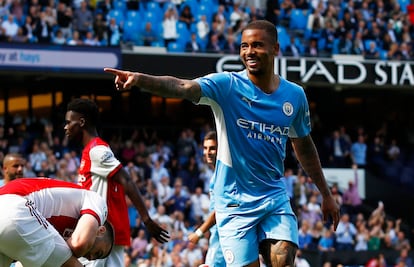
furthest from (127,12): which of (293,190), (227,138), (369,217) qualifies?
(227,138)

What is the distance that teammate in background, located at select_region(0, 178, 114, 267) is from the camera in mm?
7129

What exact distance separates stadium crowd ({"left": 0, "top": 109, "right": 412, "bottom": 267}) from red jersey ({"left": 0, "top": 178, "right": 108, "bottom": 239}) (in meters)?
9.75

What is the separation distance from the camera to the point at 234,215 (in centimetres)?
748

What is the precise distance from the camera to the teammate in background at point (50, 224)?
281 inches

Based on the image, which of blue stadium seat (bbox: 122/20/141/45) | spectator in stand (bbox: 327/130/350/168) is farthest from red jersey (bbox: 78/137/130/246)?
spectator in stand (bbox: 327/130/350/168)

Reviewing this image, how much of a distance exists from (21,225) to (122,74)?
152cm

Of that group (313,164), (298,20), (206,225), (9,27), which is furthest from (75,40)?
(313,164)

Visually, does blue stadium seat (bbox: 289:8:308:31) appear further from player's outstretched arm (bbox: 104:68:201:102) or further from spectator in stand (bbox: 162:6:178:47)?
player's outstretched arm (bbox: 104:68:201:102)

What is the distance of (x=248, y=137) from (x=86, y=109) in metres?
2.31

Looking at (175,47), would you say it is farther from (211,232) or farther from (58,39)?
(211,232)

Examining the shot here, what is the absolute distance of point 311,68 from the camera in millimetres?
25062

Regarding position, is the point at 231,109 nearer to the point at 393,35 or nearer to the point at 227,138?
the point at 227,138

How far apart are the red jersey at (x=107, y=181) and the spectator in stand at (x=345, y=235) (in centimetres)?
1220

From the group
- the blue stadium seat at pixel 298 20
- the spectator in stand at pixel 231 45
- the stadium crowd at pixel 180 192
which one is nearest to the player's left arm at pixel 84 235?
the stadium crowd at pixel 180 192
